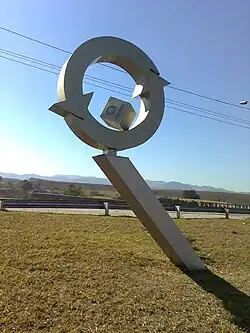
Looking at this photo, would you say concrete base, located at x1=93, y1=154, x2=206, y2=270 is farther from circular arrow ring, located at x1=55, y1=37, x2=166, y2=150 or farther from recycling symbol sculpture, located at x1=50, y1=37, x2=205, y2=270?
circular arrow ring, located at x1=55, y1=37, x2=166, y2=150

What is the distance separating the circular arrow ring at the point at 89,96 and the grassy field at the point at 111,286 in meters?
2.75

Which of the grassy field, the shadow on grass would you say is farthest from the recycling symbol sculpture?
the grassy field

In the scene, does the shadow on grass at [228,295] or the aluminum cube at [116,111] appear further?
the aluminum cube at [116,111]

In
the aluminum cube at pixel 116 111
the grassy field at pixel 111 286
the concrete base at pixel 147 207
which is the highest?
the aluminum cube at pixel 116 111

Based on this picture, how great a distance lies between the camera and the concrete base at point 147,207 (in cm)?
787

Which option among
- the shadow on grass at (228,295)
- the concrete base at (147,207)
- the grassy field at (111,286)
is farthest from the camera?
the concrete base at (147,207)

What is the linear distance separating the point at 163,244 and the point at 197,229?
637cm

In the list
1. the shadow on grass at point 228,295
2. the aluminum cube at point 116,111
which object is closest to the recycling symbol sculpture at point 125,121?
the aluminum cube at point 116,111

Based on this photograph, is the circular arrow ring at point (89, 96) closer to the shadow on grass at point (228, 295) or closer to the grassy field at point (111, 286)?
the grassy field at point (111, 286)

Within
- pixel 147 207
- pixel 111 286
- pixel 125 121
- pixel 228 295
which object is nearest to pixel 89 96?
pixel 125 121

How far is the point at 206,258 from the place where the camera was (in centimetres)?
993

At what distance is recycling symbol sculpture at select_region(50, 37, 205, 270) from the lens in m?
7.56

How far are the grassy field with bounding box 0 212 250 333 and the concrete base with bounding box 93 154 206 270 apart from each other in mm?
378

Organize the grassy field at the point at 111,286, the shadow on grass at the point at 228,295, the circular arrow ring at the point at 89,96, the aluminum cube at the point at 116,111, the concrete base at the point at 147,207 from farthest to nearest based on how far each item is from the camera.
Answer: the aluminum cube at the point at 116,111, the concrete base at the point at 147,207, the circular arrow ring at the point at 89,96, the shadow on grass at the point at 228,295, the grassy field at the point at 111,286
